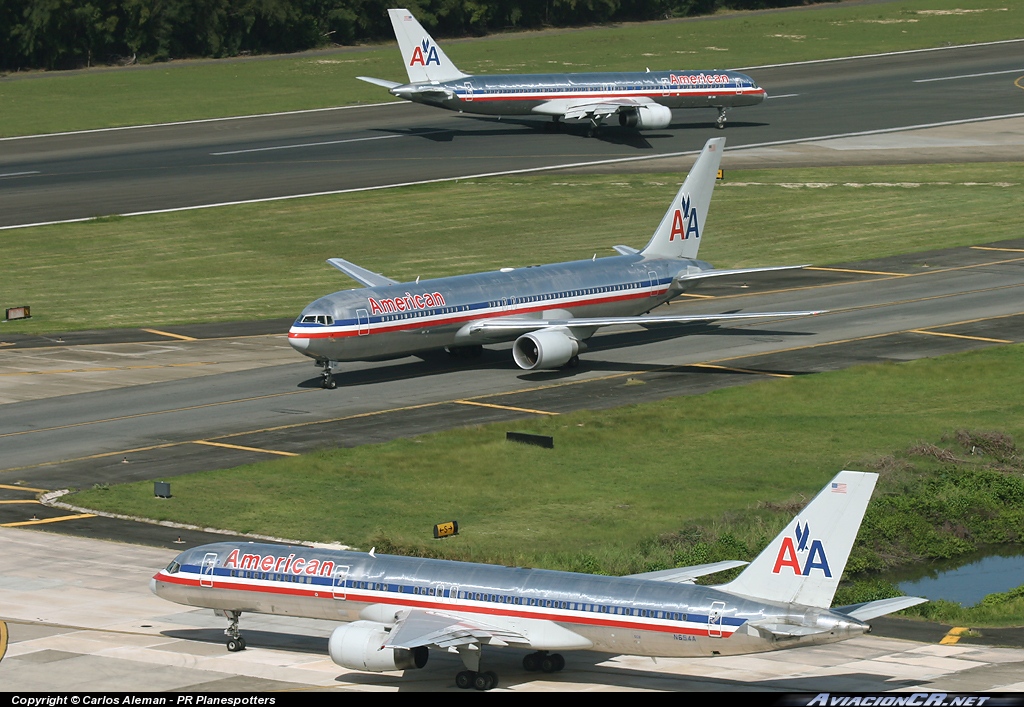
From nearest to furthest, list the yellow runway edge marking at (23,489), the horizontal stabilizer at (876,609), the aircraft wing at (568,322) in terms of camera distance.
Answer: the horizontal stabilizer at (876,609) < the yellow runway edge marking at (23,489) < the aircraft wing at (568,322)

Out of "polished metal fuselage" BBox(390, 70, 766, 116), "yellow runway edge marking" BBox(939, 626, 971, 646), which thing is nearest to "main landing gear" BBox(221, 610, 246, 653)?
"yellow runway edge marking" BBox(939, 626, 971, 646)

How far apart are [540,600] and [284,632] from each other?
10.6 meters

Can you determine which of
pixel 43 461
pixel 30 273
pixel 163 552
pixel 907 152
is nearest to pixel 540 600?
pixel 163 552

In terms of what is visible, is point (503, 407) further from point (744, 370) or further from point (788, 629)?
point (788, 629)

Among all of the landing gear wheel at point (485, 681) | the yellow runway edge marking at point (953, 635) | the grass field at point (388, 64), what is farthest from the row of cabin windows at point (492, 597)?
the grass field at point (388, 64)

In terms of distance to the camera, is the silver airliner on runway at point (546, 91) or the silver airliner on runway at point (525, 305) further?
the silver airliner on runway at point (546, 91)

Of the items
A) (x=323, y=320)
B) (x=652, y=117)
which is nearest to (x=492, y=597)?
(x=323, y=320)

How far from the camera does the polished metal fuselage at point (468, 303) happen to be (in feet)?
238

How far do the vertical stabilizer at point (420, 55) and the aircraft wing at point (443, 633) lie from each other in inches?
3730

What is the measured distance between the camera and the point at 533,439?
6569cm

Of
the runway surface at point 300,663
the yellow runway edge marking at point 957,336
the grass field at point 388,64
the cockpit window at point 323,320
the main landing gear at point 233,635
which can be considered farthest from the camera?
the grass field at point 388,64

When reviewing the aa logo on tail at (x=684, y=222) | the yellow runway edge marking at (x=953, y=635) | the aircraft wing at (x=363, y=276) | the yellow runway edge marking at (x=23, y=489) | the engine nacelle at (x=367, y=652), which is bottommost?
the yellow runway edge marking at (x=23, y=489)

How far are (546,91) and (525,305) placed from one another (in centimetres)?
5939

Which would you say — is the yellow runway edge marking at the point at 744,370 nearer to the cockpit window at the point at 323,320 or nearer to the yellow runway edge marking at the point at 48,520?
the cockpit window at the point at 323,320
